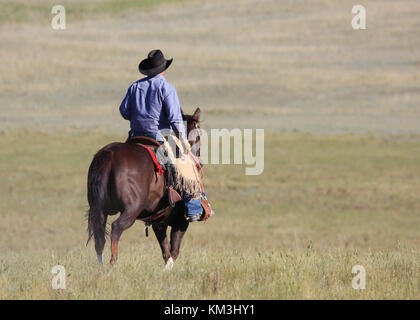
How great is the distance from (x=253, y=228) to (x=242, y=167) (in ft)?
23.2

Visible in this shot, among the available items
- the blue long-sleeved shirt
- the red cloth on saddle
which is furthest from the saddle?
the blue long-sleeved shirt

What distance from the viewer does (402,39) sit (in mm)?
62469

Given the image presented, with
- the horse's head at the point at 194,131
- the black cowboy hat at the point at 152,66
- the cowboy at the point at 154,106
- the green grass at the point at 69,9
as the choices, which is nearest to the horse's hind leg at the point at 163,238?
the cowboy at the point at 154,106

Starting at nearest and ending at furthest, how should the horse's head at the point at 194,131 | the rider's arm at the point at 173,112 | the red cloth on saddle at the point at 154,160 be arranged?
1. the red cloth on saddle at the point at 154,160
2. the rider's arm at the point at 173,112
3. the horse's head at the point at 194,131

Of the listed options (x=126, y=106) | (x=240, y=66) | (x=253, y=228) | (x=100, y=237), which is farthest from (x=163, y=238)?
(x=240, y=66)

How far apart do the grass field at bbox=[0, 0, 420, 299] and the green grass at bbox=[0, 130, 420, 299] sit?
0.03m

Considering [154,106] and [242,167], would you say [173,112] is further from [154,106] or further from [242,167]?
[242,167]

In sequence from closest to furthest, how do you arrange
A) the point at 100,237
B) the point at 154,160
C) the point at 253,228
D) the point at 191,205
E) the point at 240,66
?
the point at 100,237 < the point at 154,160 < the point at 191,205 < the point at 253,228 < the point at 240,66

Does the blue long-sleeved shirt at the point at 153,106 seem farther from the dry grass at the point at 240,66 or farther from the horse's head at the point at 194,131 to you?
the dry grass at the point at 240,66

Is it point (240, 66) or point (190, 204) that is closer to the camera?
point (190, 204)

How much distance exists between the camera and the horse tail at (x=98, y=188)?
7.40 meters

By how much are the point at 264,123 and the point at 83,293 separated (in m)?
29.4

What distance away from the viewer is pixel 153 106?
312 inches
